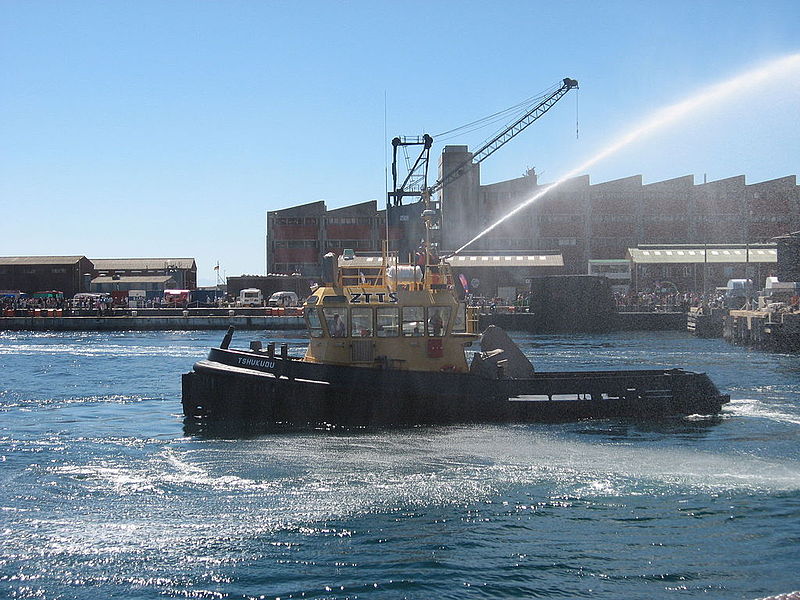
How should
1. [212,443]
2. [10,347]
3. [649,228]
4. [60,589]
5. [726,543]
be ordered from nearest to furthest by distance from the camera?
1. [60,589]
2. [726,543]
3. [212,443]
4. [10,347]
5. [649,228]

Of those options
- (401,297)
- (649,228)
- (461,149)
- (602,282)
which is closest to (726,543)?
(401,297)

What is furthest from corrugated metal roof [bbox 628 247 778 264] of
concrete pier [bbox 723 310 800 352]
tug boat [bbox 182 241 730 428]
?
tug boat [bbox 182 241 730 428]

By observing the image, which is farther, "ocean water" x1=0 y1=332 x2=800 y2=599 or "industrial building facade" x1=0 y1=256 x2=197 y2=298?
"industrial building facade" x1=0 y1=256 x2=197 y2=298

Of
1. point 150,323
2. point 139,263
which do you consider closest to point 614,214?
point 150,323

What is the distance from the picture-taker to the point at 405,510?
47.0 feet

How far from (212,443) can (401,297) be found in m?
6.05

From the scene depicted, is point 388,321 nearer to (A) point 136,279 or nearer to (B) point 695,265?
(B) point 695,265

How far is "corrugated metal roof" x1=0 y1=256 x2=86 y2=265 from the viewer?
10425 centimetres

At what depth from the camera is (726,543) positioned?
12805mm

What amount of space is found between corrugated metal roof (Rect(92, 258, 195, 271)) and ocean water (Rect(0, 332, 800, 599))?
9177 cm

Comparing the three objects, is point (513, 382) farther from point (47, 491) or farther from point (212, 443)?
point (47, 491)

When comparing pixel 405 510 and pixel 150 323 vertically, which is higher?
pixel 150 323

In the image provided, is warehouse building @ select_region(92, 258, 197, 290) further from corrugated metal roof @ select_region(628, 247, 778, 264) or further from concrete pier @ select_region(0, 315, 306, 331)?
corrugated metal roof @ select_region(628, 247, 778, 264)

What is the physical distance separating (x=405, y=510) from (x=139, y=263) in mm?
107987
